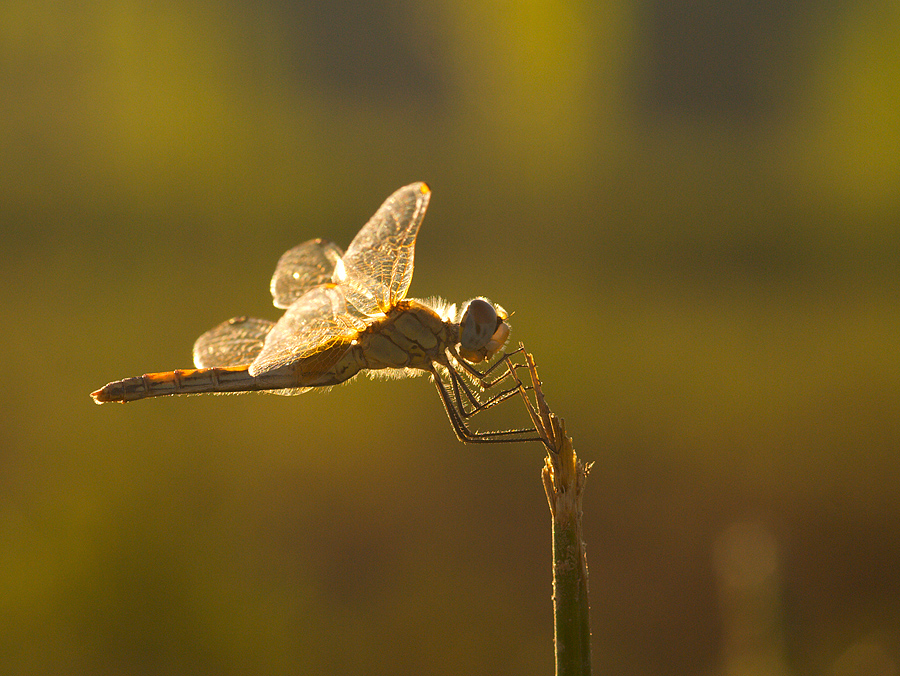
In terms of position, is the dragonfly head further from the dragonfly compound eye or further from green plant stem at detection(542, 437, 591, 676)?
green plant stem at detection(542, 437, 591, 676)

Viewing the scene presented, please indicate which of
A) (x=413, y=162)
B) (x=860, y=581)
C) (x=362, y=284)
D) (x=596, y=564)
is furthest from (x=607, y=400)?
(x=413, y=162)

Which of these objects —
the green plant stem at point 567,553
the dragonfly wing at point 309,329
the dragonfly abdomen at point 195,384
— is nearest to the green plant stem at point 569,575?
the green plant stem at point 567,553

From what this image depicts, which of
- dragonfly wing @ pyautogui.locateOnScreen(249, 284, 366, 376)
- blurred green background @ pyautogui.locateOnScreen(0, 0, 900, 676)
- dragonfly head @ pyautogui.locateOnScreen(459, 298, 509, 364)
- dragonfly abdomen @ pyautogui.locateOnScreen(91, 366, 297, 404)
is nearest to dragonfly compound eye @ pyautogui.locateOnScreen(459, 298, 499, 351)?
dragonfly head @ pyautogui.locateOnScreen(459, 298, 509, 364)

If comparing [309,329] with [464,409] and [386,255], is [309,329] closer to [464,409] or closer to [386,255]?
[386,255]

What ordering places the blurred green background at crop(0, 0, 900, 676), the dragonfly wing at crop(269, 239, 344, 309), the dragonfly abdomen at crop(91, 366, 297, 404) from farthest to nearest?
1. the blurred green background at crop(0, 0, 900, 676)
2. the dragonfly wing at crop(269, 239, 344, 309)
3. the dragonfly abdomen at crop(91, 366, 297, 404)

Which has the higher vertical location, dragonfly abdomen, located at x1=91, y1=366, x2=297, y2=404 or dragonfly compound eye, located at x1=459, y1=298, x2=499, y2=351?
dragonfly compound eye, located at x1=459, y1=298, x2=499, y2=351

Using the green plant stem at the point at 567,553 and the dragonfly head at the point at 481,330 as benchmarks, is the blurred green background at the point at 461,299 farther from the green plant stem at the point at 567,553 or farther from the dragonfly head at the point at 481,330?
the dragonfly head at the point at 481,330
